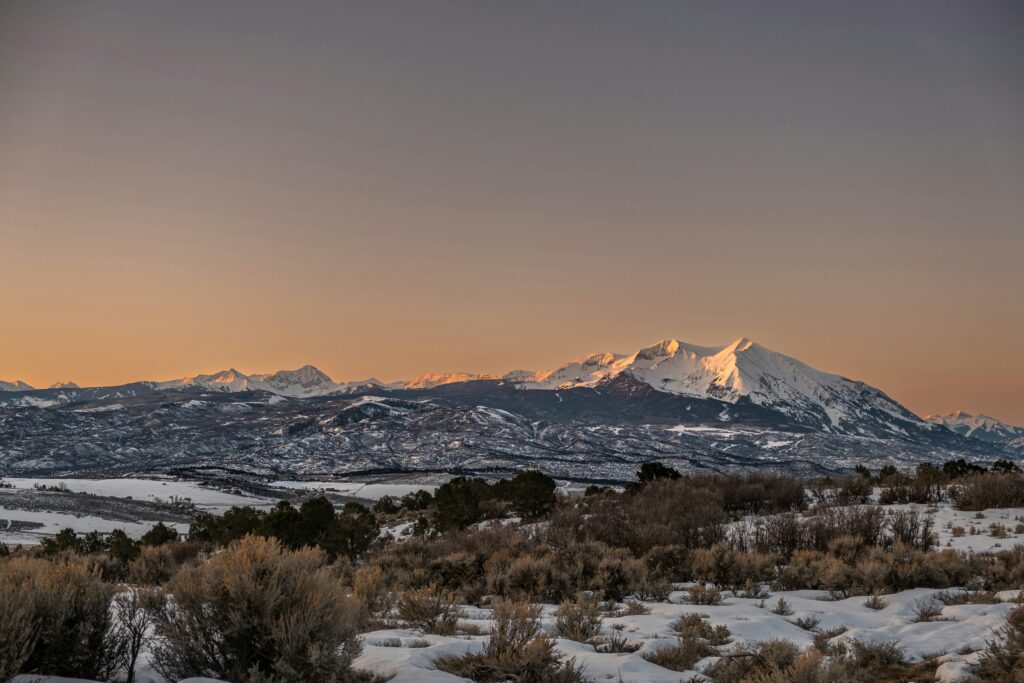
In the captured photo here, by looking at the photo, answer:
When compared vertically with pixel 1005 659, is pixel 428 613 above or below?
below

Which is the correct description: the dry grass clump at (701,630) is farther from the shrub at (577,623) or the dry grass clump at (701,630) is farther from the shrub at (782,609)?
the shrub at (782,609)

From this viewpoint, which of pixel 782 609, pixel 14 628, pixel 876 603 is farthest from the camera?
pixel 876 603

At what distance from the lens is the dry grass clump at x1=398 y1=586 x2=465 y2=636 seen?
352 inches

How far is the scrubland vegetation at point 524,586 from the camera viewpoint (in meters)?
5.97

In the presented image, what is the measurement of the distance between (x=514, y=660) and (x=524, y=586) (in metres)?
5.80

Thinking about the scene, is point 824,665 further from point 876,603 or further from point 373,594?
point 373,594

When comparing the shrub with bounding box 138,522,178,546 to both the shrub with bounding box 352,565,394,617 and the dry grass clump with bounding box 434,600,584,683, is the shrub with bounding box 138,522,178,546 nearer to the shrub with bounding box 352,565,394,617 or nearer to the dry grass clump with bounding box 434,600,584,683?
the shrub with bounding box 352,565,394,617

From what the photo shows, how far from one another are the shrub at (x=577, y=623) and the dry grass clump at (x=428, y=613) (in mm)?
1389

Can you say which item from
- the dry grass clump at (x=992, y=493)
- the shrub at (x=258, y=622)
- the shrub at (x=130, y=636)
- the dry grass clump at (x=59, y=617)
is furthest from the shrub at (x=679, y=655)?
the dry grass clump at (x=992, y=493)

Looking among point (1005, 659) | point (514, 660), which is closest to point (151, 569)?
point (514, 660)

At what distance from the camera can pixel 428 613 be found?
9555 millimetres

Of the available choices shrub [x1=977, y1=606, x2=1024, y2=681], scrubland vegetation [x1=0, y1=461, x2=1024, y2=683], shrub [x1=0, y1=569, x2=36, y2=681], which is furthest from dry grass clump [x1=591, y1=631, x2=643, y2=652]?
shrub [x1=0, y1=569, x2=36, y2=681]

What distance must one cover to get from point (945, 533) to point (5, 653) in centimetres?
1801

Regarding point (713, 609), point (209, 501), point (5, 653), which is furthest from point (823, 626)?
point (209, 501)
